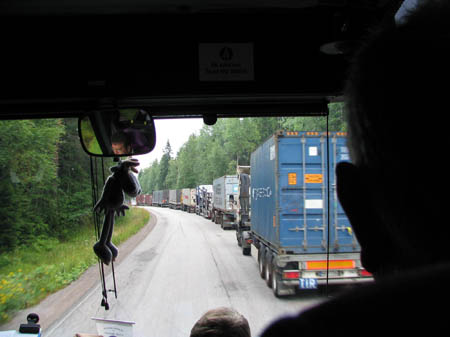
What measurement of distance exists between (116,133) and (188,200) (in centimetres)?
3469

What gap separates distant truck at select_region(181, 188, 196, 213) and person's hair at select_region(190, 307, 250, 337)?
102ft

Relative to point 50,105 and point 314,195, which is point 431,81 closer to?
point 50,105

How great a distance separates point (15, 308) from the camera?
4.57 metres

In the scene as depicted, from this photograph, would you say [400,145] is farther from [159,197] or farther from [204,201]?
[204,201]

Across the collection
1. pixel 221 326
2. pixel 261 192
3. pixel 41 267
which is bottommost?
pixel 41 267

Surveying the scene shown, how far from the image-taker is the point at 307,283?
278 inches

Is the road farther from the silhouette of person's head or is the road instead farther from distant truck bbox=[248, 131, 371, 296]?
the silhouette of person's head

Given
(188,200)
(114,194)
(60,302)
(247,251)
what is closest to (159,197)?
(247,251)

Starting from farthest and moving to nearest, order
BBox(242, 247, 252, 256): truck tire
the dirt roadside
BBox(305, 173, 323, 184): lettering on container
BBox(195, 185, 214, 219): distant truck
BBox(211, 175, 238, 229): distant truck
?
BBox(195, 185, 214, 219): distant truck, BBox(211, 175, 238, 229): distant truck, BBox(242, 247, 252, 256): truck tire, BBox(305, 173, 323, 184): lettering on container, the dirt roadside

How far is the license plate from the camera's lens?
6.96m

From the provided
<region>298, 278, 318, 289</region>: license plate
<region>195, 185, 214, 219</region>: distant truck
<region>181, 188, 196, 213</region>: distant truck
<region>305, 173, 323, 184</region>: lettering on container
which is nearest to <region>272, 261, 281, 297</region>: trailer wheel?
<region>298, 278, 318, 289</region>: license plate

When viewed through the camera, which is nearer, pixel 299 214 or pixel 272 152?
pixel 299 214

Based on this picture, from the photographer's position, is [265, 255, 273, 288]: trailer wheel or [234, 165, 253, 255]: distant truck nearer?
[265, 255, 273, 288]: trailer wheel

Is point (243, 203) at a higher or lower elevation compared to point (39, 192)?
lower
